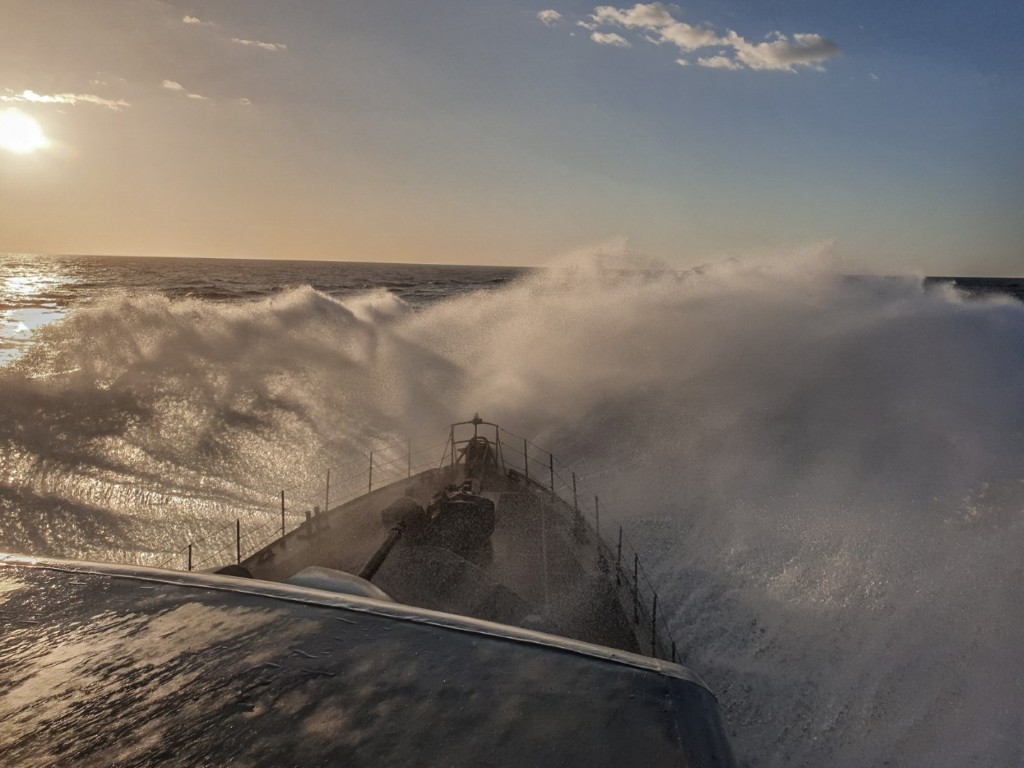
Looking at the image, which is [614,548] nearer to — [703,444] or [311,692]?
[703,444]

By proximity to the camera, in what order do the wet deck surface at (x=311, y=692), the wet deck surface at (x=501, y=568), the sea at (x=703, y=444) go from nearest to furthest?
the wet deck surface at (x=311, y=692)
the wet deck surface at (x=501, y=568)
the sea at (x=703, y=444)

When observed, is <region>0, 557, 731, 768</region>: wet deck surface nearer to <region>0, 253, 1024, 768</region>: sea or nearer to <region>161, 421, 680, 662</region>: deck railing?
<region>161, 421, 680, 662</region>: deck railing

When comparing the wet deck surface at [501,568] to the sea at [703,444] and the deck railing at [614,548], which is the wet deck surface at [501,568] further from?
the sea at [703,444]

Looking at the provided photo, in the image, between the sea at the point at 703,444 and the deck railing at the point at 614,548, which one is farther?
the sea at the point at 703,444

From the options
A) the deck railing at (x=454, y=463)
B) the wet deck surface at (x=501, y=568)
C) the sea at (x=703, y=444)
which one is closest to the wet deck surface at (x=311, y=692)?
the deck railing at (x=454, y=463)

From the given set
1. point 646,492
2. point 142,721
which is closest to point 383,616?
point 142,721

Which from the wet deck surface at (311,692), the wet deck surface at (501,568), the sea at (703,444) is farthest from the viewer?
the sea at (703,444)

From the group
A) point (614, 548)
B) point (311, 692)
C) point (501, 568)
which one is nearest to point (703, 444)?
A: point (614, 548)
